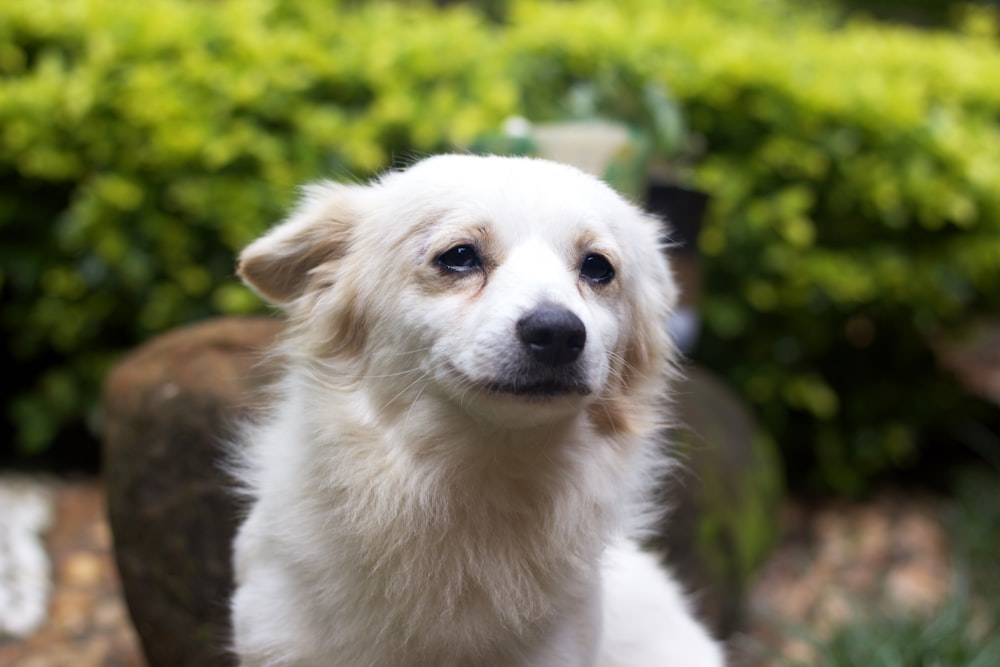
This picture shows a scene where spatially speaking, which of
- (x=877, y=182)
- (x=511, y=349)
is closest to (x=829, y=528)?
(x=877, y=182)

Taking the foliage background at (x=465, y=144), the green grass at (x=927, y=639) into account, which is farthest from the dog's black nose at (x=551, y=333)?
the foliage background at (x=465, y=144)

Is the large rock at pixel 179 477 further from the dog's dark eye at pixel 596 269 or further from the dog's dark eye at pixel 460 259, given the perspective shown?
the dog's dark eye at pixel 596 269

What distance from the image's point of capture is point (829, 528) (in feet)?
20.5

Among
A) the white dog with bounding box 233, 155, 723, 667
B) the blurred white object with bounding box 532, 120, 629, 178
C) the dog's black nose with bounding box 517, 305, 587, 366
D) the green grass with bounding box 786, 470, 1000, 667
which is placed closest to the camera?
the dog's black nose with bounding box 517, 305, 587, 366

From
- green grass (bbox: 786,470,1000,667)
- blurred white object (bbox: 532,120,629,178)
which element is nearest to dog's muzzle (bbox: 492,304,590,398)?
blurred white object (bbox: 532,120,629,178)

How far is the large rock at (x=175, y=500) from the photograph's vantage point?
10.7ft

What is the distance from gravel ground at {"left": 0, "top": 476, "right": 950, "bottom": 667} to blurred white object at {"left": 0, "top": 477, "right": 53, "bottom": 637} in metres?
0.01

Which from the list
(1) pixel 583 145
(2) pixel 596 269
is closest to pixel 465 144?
(1) pixel 583 145

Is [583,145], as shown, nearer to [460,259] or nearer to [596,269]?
[596,269]

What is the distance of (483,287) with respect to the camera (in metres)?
2.30

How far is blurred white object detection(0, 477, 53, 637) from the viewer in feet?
13.2

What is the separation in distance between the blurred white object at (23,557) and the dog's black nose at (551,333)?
2809 mm

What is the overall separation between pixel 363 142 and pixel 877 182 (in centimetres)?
284

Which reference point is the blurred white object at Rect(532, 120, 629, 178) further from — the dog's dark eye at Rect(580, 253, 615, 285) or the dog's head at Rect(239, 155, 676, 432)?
the dog's dark eye at Rect(580, 253, 615, 285)
